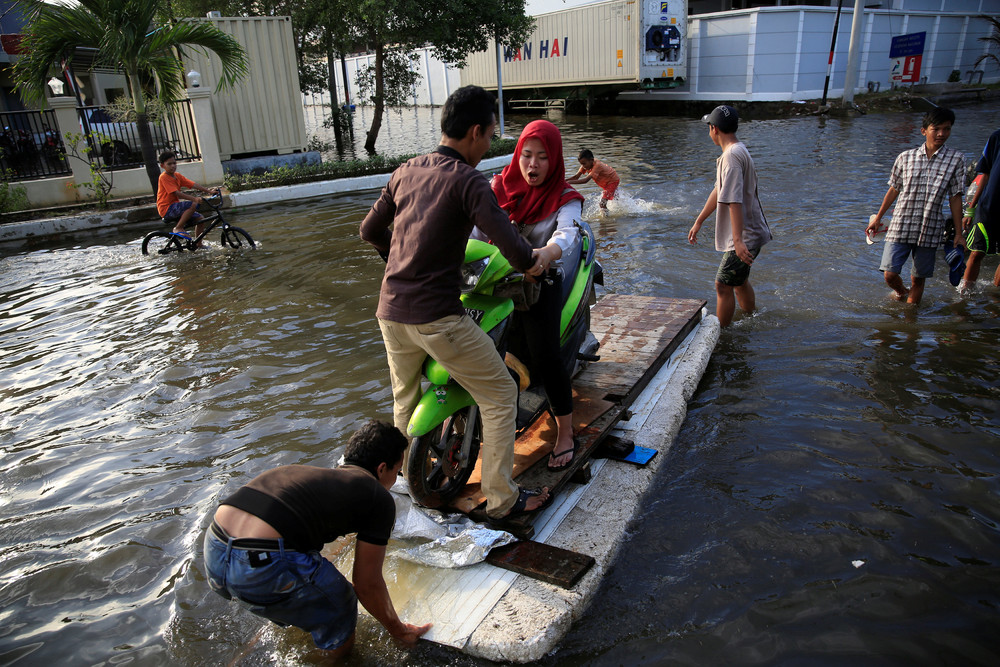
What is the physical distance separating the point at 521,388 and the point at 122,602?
2297 mm

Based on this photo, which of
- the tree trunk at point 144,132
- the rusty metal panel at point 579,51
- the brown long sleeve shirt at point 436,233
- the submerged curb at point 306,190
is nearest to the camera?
the brown long sleeve shirt at point 436,233

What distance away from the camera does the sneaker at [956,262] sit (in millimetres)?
5816

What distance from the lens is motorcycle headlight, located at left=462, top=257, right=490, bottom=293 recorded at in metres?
3.13

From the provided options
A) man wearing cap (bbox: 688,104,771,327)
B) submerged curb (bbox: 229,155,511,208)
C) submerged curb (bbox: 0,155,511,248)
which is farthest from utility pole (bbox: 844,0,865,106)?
man wearing cap (bbox: 688,104,771,327)

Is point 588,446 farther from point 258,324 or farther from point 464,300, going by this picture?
point 258,324

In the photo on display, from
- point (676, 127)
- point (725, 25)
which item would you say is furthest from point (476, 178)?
point (725, 25)

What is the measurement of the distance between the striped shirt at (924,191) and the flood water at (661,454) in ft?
2.65

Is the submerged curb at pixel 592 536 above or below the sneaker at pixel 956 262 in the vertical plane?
below

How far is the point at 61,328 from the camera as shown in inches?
274

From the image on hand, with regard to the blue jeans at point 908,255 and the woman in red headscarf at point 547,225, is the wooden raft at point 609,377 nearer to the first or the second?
the woman in red headscarf at point 547,225

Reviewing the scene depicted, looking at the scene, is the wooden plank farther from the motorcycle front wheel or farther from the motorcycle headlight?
the motorcycle headlight

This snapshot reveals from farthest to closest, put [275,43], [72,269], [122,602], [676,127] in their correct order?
[676,127] < [275,43] < [72,269] < [122,602]

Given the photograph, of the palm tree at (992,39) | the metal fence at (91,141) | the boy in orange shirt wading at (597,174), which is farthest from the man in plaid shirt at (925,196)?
the palm tree at (992,39)

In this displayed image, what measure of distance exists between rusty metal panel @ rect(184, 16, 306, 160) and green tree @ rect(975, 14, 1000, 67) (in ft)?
105
